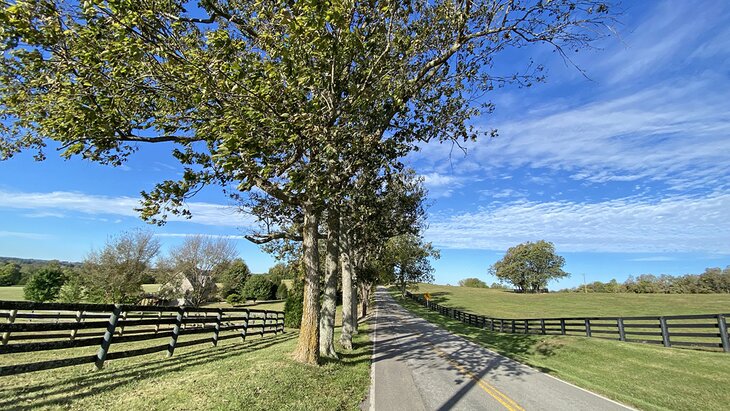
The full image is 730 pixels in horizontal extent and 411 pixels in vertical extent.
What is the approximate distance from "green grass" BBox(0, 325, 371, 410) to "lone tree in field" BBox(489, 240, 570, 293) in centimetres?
11584

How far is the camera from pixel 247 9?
381 inches

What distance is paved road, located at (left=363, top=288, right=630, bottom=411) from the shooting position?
848 centimetres

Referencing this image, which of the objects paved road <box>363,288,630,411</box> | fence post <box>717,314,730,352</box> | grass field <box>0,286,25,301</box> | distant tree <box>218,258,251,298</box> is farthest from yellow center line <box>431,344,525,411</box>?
grass field <box>0,286,25,301</box>

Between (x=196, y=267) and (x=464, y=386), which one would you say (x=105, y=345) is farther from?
(x=196, y=267)

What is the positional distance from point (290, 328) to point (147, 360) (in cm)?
1934

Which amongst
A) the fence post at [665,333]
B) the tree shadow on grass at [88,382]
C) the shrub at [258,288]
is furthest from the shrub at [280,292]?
the fence post at [665,333]

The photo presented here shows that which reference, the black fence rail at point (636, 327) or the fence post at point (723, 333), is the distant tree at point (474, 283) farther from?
the fence post at point (723, 333)

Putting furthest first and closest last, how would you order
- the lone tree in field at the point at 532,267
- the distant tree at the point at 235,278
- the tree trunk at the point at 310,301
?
1. the lone tree in field at the point at 532,267
2. the distant tree at the point at 235,278
3. the tree trunk at the point at 310,301

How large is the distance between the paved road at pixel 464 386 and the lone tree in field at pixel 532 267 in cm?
10857

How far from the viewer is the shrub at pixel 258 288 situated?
72.9 meters

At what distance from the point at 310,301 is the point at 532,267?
119m

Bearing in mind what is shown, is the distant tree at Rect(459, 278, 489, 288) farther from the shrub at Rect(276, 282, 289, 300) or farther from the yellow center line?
the yellow center line

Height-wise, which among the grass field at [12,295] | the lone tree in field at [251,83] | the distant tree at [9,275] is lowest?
the grass field at [12,295]

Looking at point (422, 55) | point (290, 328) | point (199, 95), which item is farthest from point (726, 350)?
point (290, 328)
